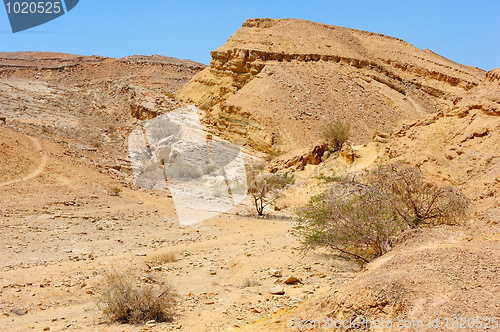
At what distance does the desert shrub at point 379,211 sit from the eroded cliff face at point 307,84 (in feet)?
45.3

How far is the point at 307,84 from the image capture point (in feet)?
83.3

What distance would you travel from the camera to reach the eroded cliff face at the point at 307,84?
22.1m

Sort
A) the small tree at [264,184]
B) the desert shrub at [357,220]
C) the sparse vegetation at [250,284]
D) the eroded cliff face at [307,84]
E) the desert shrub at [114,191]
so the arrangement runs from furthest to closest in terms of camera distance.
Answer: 1. the eroded cliff face at [307,84]
2. the small tree at [264,184]
3. the desert shrub at [114,191]
4. the sparse vegetation at [250,284]
5. the desert shrub at [357,220]

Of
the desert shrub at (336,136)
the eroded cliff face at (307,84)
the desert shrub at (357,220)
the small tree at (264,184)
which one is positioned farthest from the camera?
the eroded cliff face at (307,84)

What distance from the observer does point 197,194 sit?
16.7 meters

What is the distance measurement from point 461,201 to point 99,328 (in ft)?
17.0

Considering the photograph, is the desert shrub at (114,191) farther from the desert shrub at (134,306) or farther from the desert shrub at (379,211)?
the desert shrub at (134,306)

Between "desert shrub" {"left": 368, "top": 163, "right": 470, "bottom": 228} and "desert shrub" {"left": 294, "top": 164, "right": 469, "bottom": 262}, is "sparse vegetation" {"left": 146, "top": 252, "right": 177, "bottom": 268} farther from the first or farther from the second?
"desert shrub" {"left": 368, "top": 163, "right": 470, "bottom": 228}

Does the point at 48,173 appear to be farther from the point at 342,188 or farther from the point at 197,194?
the point at 342,188

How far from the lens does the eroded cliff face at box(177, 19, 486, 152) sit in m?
22.1

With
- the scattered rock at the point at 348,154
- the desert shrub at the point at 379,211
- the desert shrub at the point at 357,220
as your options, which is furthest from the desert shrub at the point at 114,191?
the desert shrub at the point at 357,220

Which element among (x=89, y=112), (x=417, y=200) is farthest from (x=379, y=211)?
(x=89, y=112)

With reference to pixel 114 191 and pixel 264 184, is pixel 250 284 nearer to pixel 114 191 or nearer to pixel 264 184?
pixel 264 184

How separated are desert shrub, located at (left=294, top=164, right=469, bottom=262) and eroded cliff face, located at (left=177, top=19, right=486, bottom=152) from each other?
1380 centimetres
